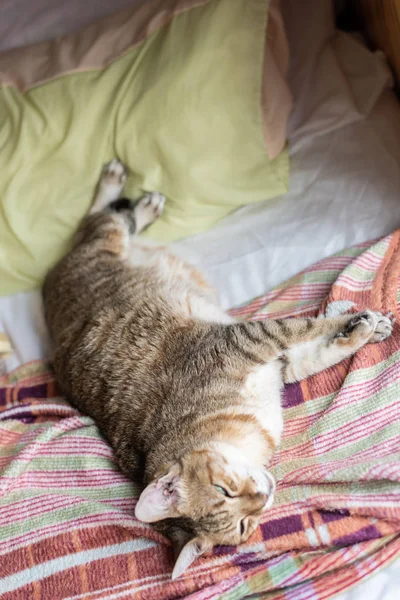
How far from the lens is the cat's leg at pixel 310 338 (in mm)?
1977

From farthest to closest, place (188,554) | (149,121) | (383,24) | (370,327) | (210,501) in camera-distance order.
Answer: (383,24)
(149,121)
(370,327)
(210,501)
(188,554)

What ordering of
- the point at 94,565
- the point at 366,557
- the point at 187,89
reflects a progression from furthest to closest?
the point at 187,89 < the point at 94,565 < the point at 366,557

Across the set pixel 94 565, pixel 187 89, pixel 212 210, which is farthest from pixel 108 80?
pixel 94 565

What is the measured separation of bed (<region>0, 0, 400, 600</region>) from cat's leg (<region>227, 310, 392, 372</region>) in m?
0.47

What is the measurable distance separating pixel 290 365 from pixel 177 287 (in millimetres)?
601

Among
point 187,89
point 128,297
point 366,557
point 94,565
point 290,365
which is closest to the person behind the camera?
point 366,557

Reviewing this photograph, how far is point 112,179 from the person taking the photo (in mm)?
2611

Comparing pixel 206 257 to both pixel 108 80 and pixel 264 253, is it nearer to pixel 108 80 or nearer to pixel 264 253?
pixel 264 253

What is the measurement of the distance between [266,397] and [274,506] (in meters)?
0.36

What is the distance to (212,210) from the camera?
2.65 meters

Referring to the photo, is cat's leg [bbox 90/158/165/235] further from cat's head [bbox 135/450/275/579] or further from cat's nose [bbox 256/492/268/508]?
cat's nose [bbox 256/492/268/508]

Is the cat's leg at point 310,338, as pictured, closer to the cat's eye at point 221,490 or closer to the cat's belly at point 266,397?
the cat's belly at point 266,397

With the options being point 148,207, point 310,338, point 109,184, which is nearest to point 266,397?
point 310,338

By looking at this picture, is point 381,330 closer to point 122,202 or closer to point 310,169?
point 310,169
